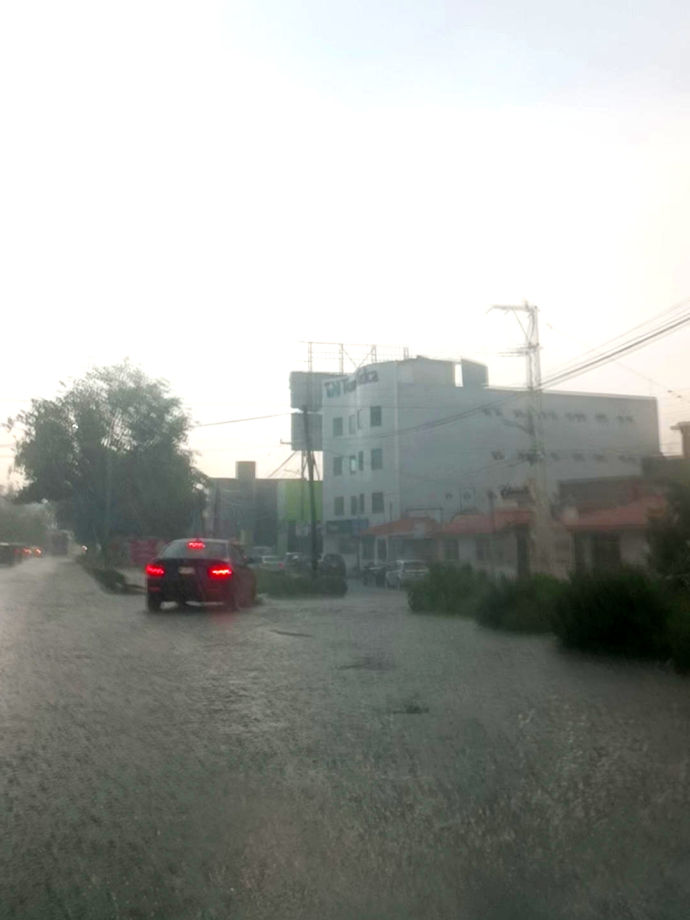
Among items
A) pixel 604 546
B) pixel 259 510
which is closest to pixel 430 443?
pixel 604 546

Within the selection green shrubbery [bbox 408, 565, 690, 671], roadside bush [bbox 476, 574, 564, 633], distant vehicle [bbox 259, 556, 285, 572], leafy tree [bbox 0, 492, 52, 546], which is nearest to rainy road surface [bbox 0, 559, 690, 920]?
green shrubbery [bbox 408, 565, 690, 671]

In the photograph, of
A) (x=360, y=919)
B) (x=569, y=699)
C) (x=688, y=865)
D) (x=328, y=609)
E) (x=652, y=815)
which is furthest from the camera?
(x=328, y=609)

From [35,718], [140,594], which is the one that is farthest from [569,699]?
[140,594]

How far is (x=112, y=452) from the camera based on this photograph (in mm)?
64812

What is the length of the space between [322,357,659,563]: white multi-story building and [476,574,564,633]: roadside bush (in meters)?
30.4

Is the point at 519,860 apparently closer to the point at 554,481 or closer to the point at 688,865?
the point at 688,865

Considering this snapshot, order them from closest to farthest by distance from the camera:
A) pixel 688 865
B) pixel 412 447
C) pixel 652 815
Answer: pixel 688 865 < pixel 652 815 < pixel 412 447

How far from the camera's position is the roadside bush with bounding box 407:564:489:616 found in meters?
22.8

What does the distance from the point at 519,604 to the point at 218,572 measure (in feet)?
20.4

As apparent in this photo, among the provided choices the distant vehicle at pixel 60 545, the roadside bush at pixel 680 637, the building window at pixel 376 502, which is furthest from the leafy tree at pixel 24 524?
the roadside bush at pixel 680 637

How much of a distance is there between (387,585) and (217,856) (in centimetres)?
4677

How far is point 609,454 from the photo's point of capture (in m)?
50.0

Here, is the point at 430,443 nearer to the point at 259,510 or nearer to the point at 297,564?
the point at 297,564

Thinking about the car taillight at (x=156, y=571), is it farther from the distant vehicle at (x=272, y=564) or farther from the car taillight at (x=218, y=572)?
the distant vehicle at (x=272, y=564)
